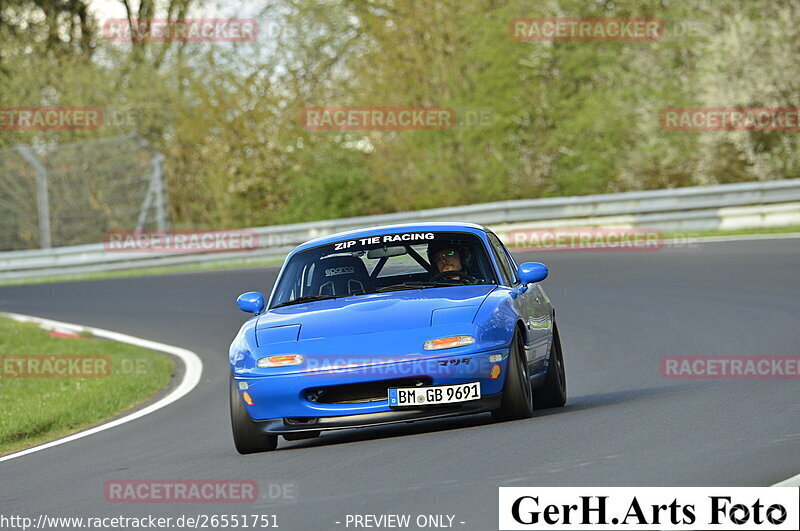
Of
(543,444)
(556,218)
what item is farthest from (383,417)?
(556,218)

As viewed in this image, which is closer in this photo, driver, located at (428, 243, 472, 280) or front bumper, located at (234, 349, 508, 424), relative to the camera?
front bumper, located at (234, 349, 508, 424)

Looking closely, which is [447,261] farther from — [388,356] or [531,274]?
[388,356]

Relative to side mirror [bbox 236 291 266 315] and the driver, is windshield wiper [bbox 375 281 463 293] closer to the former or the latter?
the driver

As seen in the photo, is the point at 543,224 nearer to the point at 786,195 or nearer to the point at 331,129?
the point at 786,195

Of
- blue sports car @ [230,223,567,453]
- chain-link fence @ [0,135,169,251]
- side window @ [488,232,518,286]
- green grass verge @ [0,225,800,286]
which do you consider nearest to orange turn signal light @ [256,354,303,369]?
blue sports car @ [230,223,567,453]

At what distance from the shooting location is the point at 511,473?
6875 mm

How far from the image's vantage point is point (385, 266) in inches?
386

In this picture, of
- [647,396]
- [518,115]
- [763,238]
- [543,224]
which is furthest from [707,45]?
[647,396]

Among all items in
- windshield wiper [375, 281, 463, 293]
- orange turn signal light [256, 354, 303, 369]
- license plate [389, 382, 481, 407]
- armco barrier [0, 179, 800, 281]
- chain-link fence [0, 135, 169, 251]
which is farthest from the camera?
chain-link fence [0, 135, 169, 251]

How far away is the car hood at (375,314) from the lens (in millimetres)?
Result: 8578

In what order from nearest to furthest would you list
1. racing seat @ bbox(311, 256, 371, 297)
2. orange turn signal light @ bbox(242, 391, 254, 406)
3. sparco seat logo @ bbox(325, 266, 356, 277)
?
orange turn signal light @ bbox(242, 391, 254, 406)
racing seat @ bbox(311, 256, 371, 297)
sparco seat logo @ bbox(325, 266, 356, 277)

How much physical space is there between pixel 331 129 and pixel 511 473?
27705 mm

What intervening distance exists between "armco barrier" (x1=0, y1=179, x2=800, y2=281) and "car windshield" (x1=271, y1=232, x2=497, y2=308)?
15.1 metres

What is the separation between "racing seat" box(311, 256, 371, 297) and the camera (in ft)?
32.0
